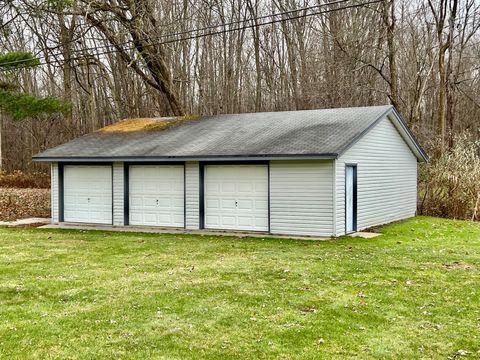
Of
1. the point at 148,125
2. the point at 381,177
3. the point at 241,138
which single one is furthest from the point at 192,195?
the point at 381,177

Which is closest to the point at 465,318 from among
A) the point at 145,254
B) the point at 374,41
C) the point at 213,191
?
the point at 145,254

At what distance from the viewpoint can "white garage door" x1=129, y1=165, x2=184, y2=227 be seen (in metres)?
15.1

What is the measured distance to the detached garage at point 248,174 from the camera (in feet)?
43.4

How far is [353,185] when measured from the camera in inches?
559

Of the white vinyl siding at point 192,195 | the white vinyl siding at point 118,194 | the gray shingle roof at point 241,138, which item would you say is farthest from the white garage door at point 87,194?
the white vinyl siding at point 192,195

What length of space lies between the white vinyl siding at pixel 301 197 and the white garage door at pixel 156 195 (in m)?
2.96

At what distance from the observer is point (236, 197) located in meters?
14.3

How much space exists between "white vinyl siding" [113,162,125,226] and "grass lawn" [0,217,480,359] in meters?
3.85

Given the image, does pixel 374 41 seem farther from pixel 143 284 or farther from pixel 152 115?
pixel 143 284

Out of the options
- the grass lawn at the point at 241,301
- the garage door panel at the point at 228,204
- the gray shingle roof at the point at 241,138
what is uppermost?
the gray shingle roof at the point at 241,138

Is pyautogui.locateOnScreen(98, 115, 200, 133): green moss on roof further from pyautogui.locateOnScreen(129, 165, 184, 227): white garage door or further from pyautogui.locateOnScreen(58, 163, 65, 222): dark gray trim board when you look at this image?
pyautogui.locateOnScreen(129, 165, 184, 227): white garage door

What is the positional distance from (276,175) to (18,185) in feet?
48.2

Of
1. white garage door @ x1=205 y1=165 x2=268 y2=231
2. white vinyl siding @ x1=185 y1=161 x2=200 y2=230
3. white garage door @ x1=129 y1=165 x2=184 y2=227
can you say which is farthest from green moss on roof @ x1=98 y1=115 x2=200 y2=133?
white garage door @ x1=205 y1=165 x2=268 y2=231

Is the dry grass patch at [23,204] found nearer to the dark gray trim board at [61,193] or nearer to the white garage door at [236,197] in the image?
the dark gray trim board at [61,193]
